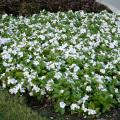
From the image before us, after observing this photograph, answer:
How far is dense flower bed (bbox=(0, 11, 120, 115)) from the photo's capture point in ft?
18.4

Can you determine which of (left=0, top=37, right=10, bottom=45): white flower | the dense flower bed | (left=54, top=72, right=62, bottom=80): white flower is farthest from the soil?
(left=54, top=72, right=62, bottom=80): white flower

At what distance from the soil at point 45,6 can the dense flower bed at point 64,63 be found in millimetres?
1518

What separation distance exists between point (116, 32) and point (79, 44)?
1.46 metres

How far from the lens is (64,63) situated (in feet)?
20.7

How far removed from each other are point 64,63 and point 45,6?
13.5ft

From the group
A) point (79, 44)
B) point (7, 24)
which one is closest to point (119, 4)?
point (7, 24)

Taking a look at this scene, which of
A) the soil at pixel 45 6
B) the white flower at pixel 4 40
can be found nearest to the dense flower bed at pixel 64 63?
the white flower at pixel 4 40

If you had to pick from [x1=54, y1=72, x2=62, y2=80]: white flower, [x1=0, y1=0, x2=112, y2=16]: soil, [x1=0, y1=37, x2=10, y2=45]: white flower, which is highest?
[x1=0, y1=0, x2=112, y2=16]: soil

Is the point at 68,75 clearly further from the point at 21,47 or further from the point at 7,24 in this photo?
the point at 7,24

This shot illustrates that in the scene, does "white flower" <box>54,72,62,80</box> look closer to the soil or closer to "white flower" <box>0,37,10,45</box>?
"white flower" <box>0,37,10,45</box>

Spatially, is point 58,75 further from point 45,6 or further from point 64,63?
point 45,6

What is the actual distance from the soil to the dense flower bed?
152 cm

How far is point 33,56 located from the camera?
6.61 meters

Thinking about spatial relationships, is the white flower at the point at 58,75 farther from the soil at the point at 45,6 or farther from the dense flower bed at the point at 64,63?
the soil at the point at 45,6
